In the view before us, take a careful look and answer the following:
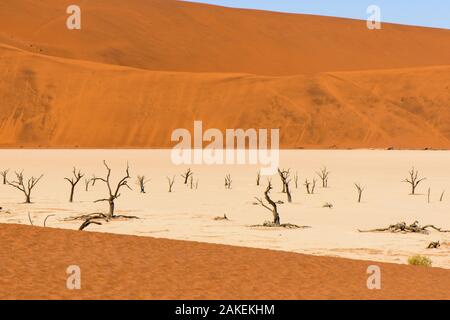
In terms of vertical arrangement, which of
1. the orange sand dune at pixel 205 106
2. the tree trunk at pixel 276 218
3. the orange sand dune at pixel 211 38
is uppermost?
the orange sand dune at pixel 211 38

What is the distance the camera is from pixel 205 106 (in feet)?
222

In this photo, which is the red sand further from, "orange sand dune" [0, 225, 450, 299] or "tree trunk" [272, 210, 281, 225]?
"orange sand dune" [0, 225, 450, 299]

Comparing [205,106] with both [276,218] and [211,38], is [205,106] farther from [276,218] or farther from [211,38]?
[276,218]

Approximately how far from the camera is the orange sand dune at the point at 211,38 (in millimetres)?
97875

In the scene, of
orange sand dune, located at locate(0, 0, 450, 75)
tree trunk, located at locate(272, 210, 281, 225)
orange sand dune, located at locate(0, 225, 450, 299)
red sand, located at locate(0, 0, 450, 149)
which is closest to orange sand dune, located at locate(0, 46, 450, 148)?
red sand, located at locate(0, 0, 450, 149)

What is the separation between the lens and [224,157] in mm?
47062

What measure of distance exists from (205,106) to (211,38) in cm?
4561

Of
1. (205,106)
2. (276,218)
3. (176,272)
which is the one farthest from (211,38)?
(176,272)

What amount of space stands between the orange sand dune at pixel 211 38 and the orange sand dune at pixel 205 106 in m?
18.8

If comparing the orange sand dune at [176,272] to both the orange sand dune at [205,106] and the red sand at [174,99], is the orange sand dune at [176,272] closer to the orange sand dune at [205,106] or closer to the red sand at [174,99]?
the red sand at [174,99]

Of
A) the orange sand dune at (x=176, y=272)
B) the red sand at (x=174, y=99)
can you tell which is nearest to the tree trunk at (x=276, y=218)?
the orange sand dune at (x=176, y=272)

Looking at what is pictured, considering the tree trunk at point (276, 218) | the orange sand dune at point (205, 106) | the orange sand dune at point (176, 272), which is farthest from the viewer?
the orange sand dune at point (205, 106)
